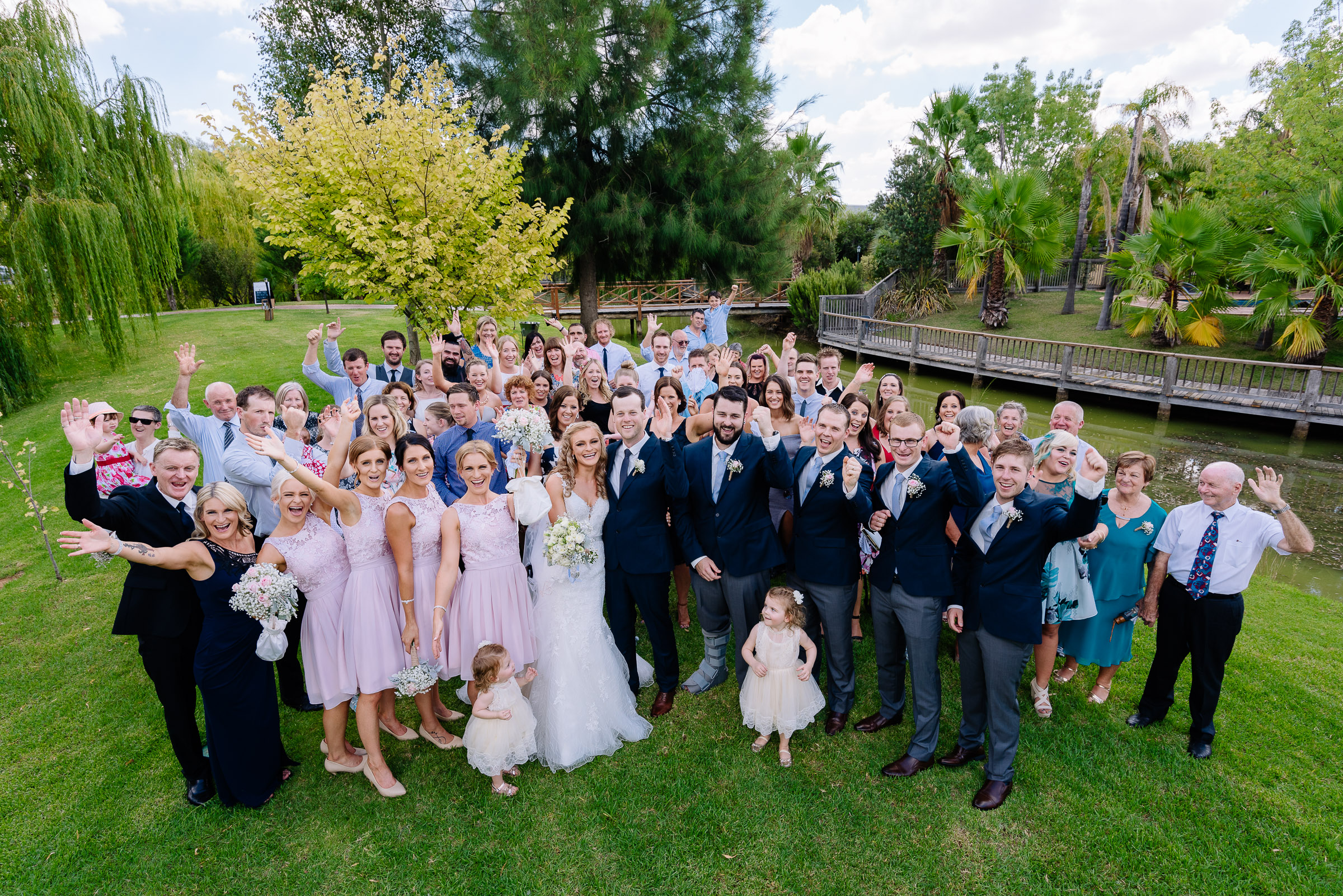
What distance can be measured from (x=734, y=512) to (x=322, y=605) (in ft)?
9.25

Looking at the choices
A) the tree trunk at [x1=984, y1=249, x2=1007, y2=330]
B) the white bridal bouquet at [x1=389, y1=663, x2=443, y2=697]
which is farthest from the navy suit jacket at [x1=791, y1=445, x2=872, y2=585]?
the tree trunk at [x1=984, y1=249, x2=1007, y2=330]

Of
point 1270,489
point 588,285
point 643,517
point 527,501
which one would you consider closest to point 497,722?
point 527,501

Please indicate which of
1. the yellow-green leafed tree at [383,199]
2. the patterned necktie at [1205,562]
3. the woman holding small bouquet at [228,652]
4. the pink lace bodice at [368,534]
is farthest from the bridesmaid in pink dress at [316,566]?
the yellow-green leafed tree at [383,199]

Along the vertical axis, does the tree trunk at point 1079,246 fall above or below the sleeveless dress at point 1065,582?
above

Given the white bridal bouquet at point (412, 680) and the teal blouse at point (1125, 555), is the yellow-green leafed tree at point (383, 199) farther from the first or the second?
the teal blouse at point (1125, 555)

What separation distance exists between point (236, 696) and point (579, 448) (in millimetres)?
2622

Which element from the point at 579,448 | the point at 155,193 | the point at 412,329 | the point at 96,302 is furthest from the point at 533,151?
the point at 579,448

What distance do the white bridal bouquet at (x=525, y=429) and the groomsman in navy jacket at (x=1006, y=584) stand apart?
309cm

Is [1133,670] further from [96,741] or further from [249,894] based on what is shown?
[96,741]

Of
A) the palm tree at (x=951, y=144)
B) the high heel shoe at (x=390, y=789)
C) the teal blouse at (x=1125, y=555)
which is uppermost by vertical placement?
the palm tree at (x=951, y=144)

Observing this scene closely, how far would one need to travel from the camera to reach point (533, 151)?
51.6 ft

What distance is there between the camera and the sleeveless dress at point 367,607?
4.02 metres

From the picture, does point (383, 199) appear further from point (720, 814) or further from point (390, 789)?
point (720, 814)

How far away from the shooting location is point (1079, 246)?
1106 inches
